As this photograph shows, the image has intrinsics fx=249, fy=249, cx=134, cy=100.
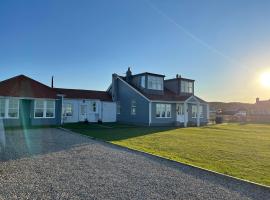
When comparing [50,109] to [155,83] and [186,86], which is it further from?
[186,86]

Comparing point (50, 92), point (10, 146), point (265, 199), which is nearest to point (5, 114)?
point (50, 92)

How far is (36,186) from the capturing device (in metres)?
6.63

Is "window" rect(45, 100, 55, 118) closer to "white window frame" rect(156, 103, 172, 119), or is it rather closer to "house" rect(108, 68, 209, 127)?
"house" rect(108, 68, 209, 127)

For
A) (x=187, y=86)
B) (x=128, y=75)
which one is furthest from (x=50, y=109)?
(x=187, y=86)

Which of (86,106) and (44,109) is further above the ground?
(86,106)

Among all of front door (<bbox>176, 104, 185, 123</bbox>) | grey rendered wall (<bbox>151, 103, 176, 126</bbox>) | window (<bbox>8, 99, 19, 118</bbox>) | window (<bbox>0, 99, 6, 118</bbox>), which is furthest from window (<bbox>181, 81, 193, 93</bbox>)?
window (<bbox>0, 99, 6, 118</bbox>)

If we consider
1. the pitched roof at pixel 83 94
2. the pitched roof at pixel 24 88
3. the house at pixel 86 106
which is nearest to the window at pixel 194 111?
the house at pixel 86 106

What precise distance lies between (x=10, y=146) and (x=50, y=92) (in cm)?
1429

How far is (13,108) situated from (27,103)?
1478 mm

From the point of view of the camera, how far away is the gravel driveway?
20.5 feet

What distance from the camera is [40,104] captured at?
25703 millimetres

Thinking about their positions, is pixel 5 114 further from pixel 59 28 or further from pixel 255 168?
pixel 255 168

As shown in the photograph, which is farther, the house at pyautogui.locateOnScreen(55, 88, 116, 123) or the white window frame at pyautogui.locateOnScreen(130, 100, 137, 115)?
the white window frame at pyautogui.locateOnScreen(130, 100, 137, 115)

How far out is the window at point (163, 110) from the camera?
30.4 meters
